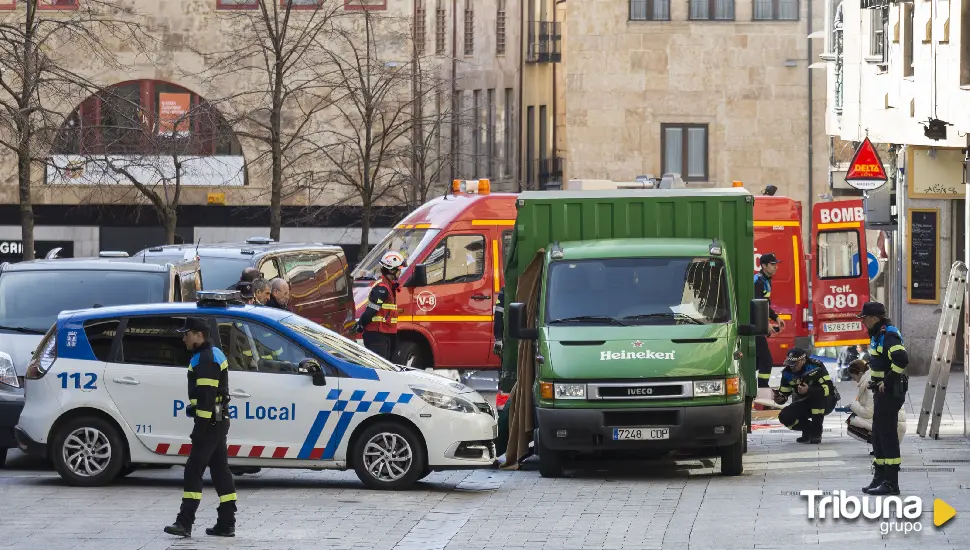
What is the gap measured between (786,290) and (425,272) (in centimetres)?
496

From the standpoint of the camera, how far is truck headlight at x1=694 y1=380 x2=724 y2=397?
1544cm

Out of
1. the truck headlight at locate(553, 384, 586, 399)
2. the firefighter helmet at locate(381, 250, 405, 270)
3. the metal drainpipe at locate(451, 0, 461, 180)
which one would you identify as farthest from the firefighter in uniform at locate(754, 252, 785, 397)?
the metal drainpipe at locate(451, 0, 461, 180)

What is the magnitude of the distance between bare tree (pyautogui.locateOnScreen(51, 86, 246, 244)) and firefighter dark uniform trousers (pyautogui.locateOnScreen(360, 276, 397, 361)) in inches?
242

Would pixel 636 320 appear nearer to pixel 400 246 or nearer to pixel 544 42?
pixel 400 246

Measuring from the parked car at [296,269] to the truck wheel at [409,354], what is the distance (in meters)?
0.70

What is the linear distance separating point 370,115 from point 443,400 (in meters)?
24.7

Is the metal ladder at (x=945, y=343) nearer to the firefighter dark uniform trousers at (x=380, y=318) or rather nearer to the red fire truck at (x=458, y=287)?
the red fire truck at (x=458, y=287)

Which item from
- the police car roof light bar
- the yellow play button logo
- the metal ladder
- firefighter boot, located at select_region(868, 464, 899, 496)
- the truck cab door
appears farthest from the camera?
the truck cab door

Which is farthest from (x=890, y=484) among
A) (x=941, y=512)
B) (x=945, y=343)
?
(x=945, y=343)

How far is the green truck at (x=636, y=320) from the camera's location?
608 inches

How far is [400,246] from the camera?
971 inches

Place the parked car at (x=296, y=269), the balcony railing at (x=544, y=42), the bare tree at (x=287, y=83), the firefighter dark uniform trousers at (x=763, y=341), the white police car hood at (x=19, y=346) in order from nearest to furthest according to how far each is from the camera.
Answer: the white police car hood at (x=19, y=346), the firefighter dark uniform trousers at (x=763, y=341), the parked car at (x=296, y=269), the balcony railing at (x=544, y=42), the bare tree at (x=287, y=83)

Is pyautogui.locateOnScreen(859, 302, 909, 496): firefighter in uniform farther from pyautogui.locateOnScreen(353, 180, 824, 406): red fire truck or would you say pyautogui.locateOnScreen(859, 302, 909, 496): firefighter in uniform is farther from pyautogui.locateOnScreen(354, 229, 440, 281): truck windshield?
pyautogui.locateOnScreen(354, 229, 440, 281): truck windshield

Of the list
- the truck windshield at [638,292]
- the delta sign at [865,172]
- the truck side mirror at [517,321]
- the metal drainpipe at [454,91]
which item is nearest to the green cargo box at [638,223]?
the truck windshield at [638,292]
